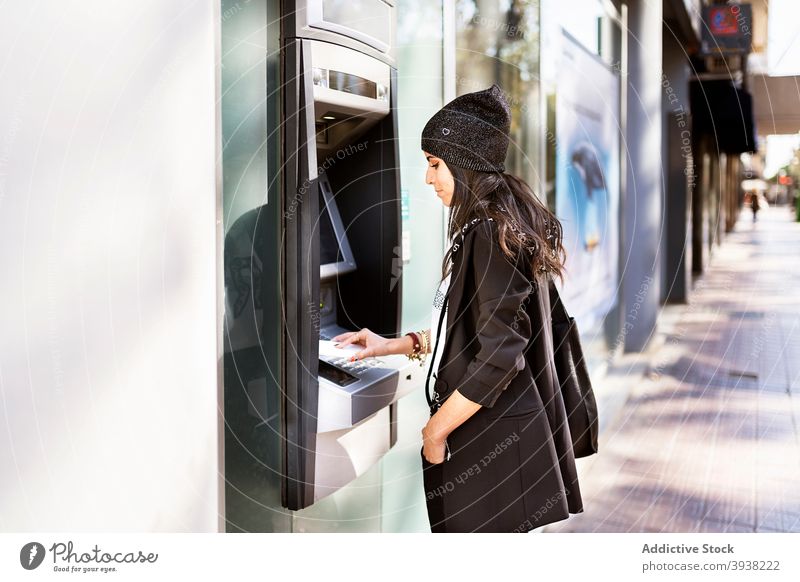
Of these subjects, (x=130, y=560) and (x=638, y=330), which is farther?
(x=638, y=330)

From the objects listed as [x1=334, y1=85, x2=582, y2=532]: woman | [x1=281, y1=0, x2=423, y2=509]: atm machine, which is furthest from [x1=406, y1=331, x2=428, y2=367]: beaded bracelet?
[x1=334, y1=85, x2=582, y2=532]: woman

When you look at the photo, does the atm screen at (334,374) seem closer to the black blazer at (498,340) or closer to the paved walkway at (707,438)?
the black blazer at (498,340)

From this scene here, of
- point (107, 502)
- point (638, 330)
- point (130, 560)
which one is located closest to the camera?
point (107, 502)

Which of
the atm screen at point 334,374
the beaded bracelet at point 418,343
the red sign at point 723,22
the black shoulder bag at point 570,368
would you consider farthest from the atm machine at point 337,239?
the red sign at point 723,22

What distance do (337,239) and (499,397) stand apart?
2.17 feet

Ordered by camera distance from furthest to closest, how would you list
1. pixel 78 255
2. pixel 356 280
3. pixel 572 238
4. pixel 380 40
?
pixel 572 238
pixel 356 280
pixel 380 40
pixel 78 255

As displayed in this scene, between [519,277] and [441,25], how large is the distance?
1.45 metres

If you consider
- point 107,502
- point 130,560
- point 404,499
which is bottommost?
point 404,499

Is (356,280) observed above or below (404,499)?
above

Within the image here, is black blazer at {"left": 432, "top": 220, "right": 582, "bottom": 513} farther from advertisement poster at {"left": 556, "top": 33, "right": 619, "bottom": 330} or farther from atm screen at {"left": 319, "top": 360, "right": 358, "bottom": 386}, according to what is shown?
advertisement poster at {"left": 556, "top": 33, "right": 619, "bottom": 330}

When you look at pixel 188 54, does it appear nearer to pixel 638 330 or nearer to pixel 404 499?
pixel 404 499

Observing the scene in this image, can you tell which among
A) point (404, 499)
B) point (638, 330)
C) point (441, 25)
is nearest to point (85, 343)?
point (404, 499)

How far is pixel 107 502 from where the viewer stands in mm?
1521

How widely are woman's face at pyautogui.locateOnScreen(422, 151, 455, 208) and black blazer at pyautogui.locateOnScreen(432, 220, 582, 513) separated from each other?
130mm
